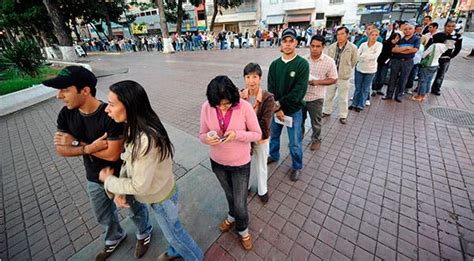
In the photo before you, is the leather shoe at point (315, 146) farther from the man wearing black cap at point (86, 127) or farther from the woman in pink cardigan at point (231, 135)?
the man wearing black cap at point (86, 127)

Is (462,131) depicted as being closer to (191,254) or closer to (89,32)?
(191,254)

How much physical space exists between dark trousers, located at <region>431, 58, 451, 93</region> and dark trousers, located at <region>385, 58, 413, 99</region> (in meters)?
1.10

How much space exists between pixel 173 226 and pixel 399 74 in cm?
636

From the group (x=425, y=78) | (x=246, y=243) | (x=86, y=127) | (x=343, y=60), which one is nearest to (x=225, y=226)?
(x=246, y=243)

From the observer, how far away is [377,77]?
6340mm

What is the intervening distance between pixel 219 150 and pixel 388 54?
6200 mm

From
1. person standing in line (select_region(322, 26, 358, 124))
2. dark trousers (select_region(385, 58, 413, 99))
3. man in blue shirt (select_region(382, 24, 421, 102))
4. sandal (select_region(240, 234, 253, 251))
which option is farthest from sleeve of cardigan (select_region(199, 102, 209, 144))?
dark trousers (select_region(385, 58, 413, 99))

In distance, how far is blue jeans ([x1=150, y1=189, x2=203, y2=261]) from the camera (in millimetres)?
1591

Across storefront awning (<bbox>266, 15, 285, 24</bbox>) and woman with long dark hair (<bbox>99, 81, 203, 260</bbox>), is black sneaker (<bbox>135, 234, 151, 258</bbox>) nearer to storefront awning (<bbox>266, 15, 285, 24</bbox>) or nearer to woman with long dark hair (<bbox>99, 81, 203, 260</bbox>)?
woman with long dark hair (<bbox>99, 81, 203, 260</bbox>)

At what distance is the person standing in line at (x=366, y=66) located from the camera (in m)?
4.71

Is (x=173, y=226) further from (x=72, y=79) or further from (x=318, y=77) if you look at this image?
(x=318, y=77)

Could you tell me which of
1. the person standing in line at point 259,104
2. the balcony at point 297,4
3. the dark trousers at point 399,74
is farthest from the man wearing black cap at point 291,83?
the balcony at point 297,4

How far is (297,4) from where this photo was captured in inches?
1040

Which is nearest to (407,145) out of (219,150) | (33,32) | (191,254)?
(219,150)
